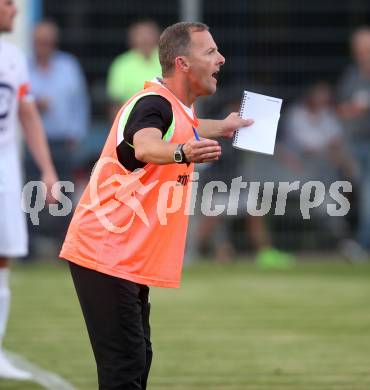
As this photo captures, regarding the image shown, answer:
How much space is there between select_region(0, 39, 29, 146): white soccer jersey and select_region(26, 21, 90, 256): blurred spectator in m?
5.68

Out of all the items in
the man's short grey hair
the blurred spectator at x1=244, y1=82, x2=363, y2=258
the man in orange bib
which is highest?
the man's short grey hair

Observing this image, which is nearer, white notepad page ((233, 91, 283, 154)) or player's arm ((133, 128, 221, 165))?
player's arm ((133, 128, 221, 165))

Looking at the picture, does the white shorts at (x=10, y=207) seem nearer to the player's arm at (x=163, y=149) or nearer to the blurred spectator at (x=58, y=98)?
the player's arm at (x=163, y=149)

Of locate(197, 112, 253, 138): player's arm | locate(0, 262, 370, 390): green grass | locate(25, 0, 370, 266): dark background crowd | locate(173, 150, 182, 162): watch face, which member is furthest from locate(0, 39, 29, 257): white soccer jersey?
locate(25, 0, 370, 266): dark background crowd

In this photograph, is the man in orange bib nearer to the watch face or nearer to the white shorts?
the watch face

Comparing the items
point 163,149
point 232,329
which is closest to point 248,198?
point 232,329

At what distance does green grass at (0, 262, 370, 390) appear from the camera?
7336 mm

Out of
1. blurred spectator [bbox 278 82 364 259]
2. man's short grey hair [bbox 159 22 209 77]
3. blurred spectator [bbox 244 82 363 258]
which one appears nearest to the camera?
man's short grey hair [bbox 159 22 209 77]

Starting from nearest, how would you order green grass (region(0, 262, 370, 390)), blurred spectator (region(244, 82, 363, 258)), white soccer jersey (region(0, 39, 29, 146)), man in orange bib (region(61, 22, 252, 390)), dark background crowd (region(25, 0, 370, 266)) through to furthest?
man in orange bib (region(61, 22, 252, 390)) < green grass (region(0, 262, 370, 390)) < white soccer jersey (region(0, 39, 29, 146)) < dark background crowd (region(25, 0, 370, 266)) < blurred spectator (region(244, 82, 363, 258))

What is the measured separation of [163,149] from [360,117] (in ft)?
33.3

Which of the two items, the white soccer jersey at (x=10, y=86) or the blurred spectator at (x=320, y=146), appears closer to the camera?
the white soccer jersey at (x=10, y=86)

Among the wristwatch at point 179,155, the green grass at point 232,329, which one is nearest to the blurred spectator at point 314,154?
the green grass at point 232,329

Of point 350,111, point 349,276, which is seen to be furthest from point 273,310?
point 350,111

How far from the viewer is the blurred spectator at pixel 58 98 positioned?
547 inches
